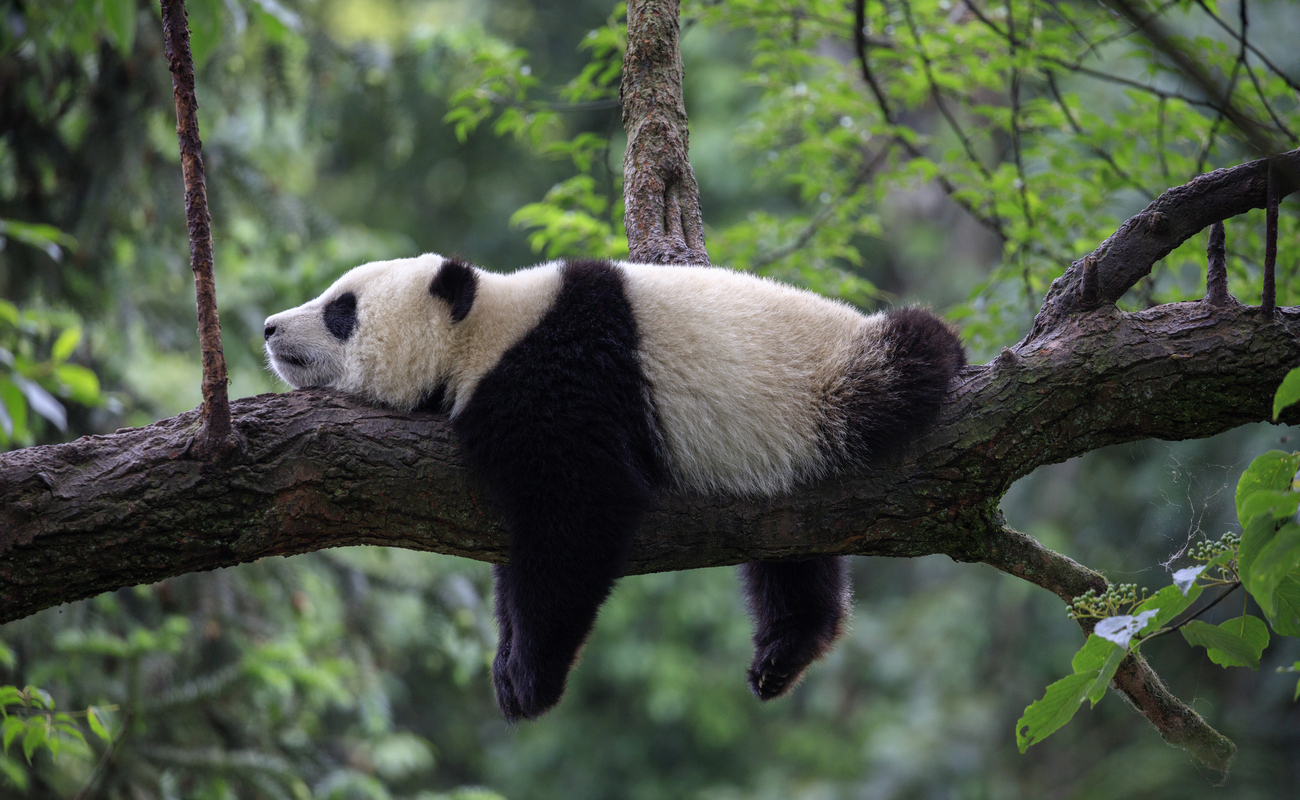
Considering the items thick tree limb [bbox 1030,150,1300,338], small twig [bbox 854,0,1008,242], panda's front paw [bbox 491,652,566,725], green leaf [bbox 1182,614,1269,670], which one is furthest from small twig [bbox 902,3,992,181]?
panda's front paw [bbox 491,652,566,725]

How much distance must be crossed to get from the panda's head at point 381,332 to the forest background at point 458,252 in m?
0.71

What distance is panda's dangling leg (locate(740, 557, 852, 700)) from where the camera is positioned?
10.8 feet

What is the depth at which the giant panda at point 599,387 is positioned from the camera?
2.55 meters

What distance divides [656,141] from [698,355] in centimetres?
143

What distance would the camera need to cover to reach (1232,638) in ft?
6.69

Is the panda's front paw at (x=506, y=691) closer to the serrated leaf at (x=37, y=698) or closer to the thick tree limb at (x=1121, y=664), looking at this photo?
the serrated leaf at (x=37, y=698)

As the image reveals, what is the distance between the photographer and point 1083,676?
80.0 inches

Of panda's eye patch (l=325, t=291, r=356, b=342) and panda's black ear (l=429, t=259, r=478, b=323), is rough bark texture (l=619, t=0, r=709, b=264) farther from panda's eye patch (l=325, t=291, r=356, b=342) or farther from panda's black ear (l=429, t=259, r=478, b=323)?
panda's eye patch (l=325, t=291, r=356, b=342)

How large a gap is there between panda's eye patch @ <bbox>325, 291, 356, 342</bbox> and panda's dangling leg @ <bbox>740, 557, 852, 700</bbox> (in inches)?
67.6

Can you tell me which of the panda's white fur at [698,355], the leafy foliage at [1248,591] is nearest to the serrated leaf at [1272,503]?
the leafy foliage at [1248,591]

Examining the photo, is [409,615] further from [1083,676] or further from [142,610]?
[1083,676]

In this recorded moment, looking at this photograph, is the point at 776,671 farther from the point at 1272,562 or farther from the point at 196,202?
the point at 196,202

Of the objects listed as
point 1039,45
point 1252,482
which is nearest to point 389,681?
point 1039,45

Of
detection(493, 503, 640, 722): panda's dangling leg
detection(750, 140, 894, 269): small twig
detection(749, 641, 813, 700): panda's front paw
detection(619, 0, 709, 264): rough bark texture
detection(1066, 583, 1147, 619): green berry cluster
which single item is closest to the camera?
detection(1066, 583, 1147, 619): green berry cluster
